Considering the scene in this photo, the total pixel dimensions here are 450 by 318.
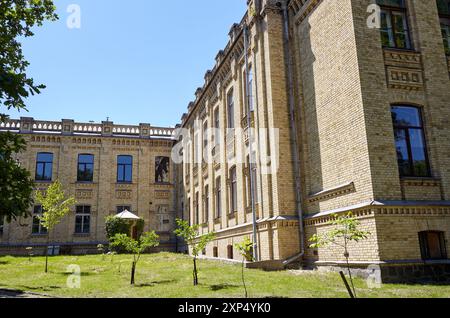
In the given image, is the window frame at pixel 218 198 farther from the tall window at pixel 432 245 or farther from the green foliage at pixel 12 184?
the green foliage at pixel 12 184

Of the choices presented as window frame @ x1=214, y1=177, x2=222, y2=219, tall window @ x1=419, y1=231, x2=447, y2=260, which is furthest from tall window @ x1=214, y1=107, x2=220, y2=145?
tall window @ x1=419, y1=231, x2=447, y2=260

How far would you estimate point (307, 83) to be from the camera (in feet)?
48.3

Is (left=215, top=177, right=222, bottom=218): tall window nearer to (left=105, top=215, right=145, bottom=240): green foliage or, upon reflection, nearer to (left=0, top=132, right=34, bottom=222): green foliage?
(left=105, top=215, right=145, bottom=240): green foliage

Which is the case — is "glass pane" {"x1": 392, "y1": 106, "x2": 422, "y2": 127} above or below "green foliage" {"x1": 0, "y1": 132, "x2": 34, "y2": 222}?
above

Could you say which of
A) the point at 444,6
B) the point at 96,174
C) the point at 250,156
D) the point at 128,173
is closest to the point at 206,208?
the point at 250,156

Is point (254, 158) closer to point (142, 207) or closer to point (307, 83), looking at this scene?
point (307, 83)

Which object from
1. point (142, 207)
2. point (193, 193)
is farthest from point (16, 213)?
point (142, 207)

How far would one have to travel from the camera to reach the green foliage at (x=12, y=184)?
289 inches

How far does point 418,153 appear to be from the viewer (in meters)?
11.7

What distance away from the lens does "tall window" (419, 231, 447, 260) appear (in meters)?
10.7

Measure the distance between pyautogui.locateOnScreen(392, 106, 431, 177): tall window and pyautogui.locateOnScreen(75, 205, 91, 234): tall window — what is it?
85.0 feet

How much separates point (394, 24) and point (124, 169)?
25.3m
